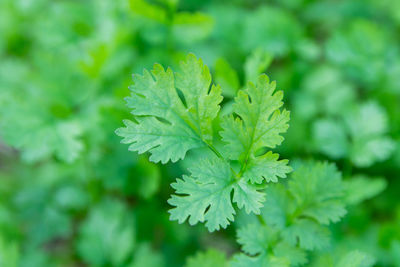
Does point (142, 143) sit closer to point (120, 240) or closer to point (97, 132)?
point (120, 240)

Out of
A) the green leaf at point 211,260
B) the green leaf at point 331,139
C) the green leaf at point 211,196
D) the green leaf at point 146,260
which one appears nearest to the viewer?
the green leaf at point 211,196

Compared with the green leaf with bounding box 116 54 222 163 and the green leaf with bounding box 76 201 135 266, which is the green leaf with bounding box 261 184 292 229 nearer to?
the green leaf with bounding box 116 54 222 163

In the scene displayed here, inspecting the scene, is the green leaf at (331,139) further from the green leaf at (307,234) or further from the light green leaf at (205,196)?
the light green leaf at (205,196)

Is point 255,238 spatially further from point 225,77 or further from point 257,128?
point 225,77

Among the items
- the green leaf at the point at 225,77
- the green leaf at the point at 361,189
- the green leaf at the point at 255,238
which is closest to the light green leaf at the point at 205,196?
the green leaf at the point at 255,238

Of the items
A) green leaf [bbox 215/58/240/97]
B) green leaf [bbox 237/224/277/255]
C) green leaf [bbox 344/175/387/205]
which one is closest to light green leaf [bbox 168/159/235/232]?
green leaf [bbox 237/224/277/255]
